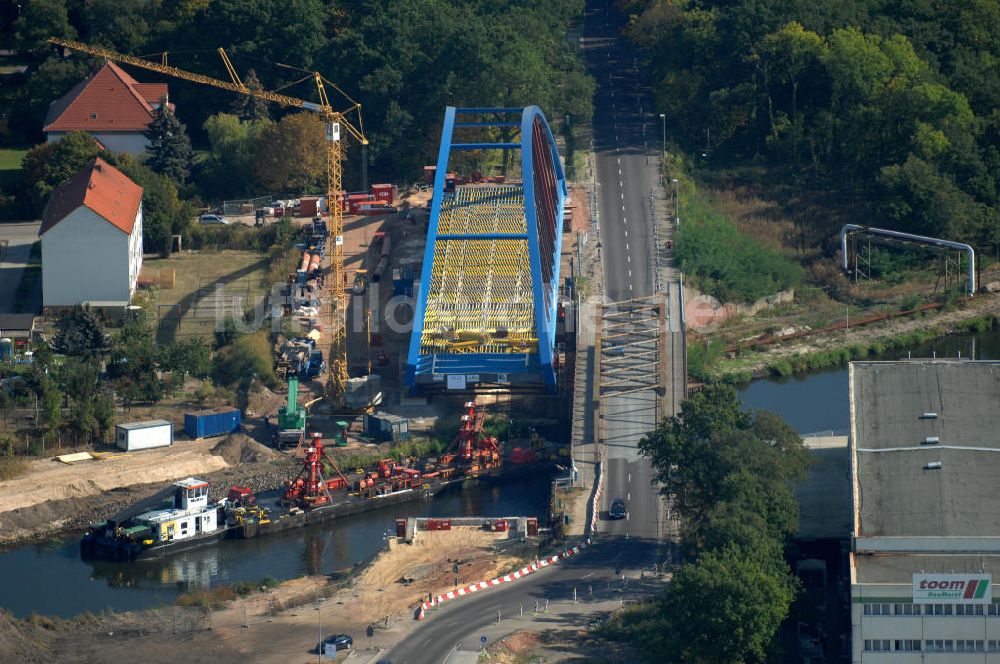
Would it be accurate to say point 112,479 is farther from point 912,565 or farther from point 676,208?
point 676,208

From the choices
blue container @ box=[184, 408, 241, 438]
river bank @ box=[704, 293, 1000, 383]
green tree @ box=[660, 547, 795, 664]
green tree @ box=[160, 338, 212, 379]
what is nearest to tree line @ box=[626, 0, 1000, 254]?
river bank @ box=[704, 293, 1000, 383]

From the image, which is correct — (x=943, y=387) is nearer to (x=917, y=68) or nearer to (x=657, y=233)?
(x=657, y=233)

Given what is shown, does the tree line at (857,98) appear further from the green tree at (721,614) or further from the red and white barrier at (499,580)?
the green tree at (721,614)

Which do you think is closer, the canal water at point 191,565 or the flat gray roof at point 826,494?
the flat gray roof at point 826,494

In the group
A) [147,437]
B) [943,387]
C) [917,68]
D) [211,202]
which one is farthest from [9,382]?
[917,68]

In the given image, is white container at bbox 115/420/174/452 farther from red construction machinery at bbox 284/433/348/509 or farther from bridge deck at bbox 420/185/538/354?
bridge deck at bbox 420/185/538/354

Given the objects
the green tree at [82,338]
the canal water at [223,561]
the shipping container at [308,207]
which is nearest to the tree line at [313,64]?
the shipping container at [308,207]

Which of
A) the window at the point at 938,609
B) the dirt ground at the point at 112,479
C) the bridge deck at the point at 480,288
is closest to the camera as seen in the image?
the window at the point at 938,609

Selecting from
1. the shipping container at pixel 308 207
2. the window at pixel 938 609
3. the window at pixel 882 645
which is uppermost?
the shipping container at pixel 308 207
